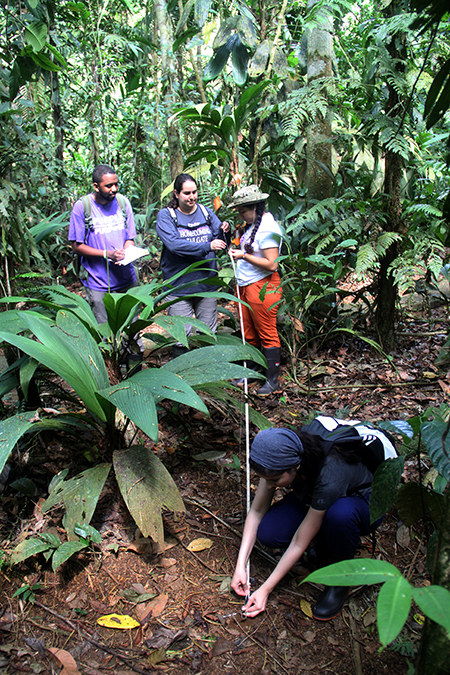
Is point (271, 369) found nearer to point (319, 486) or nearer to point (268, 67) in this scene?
point (319, 486)

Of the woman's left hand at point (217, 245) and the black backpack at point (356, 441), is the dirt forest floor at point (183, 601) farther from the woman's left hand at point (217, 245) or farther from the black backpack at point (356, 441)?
the woman's left hand at point (217, 245)

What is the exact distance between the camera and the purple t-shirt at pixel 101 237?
3381mm

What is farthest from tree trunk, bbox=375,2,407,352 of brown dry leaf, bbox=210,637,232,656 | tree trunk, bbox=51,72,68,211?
tree trunk, bbox=51,72,68,211

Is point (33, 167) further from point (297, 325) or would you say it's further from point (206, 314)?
point (297, 325)

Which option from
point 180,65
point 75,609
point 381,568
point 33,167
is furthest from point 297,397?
point 180,65

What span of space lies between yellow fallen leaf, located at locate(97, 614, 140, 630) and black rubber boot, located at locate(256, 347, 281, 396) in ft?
6.22

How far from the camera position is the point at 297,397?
340 centimetres

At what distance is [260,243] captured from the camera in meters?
3.40

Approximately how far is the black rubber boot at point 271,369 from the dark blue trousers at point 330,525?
1.41 metres

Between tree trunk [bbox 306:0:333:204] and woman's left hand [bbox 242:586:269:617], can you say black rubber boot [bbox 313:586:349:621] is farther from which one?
tree trunk [bbox 306:0:333:204]

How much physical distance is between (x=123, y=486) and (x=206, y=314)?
187cm

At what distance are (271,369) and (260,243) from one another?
3.11ft

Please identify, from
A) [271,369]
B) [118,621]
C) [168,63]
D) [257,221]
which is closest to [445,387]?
[271,369]

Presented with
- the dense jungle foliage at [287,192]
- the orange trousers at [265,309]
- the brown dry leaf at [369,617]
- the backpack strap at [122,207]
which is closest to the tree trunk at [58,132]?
the dense jungle foliage at [287,192]
